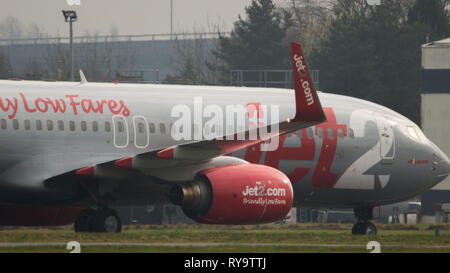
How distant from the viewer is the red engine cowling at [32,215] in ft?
82.3

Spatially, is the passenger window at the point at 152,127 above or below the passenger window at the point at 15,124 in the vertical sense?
below

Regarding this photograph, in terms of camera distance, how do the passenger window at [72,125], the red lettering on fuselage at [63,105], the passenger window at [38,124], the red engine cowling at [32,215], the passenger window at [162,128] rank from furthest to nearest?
1. the red engine cowling at [32,215]
2. the passenger window at [162,128]
3. the passenger window at [72,125]
4. the passenger window at [38,124]
5. the red lettering on fuselage at [63,105]

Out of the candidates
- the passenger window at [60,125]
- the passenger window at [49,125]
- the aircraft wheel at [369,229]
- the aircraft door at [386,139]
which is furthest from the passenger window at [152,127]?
the aircraft wheel at [369,229]

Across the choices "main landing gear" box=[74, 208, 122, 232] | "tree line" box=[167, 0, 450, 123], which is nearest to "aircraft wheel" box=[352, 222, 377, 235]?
"main landing gear" box=[74, 208, 122, 232]

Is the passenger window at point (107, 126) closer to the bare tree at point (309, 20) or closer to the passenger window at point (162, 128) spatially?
the passenger window at point (162, 128)

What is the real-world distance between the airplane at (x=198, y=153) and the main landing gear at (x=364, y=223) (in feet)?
0.09

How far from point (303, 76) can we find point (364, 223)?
7221 millimetres

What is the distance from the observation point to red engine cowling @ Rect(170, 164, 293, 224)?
73.4 feet

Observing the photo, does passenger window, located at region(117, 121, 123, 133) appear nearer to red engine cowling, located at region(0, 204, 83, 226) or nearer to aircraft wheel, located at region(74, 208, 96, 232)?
aircraft wheel, located at region(74, 208, 96, 232)

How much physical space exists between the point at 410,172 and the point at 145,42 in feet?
221

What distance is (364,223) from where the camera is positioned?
27.5 metres

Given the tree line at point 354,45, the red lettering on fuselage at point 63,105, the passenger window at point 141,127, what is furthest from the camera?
the tree line at point 354,45

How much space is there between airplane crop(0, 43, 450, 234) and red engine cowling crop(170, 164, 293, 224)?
0.02 metres
